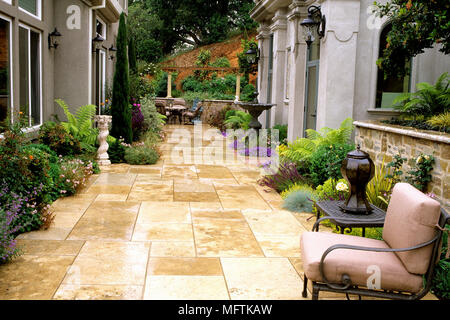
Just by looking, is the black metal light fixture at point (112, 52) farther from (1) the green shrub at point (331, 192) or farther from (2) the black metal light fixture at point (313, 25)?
(1) the green shrub at point (331, 192)

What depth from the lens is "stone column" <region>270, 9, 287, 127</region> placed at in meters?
14.0

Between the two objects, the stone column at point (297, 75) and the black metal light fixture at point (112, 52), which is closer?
the stone column at point (297, 75)

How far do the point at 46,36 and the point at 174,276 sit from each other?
7.21 metres

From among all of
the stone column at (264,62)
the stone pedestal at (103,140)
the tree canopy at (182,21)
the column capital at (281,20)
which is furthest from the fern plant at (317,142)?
the tree canopy at (182,21)

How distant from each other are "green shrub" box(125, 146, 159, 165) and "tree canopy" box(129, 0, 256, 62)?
2731cm

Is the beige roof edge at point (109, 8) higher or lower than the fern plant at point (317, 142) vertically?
higher

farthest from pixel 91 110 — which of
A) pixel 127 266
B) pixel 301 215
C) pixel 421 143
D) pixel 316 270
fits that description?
pixel 316 270

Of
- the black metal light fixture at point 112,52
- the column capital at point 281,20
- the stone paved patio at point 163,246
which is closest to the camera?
the stone paved patio at point 163,246

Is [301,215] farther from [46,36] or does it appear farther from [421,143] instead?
[46,36]

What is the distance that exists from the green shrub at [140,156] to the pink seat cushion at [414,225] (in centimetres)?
761

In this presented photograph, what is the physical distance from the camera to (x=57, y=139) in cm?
885

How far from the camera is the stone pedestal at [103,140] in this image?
10.2 meters

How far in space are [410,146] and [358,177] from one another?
5.88ft

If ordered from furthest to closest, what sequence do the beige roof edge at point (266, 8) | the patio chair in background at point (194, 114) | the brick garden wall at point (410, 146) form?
the patio chair in background at point (194, 114) → the beige roof edge at point (266, 8) → the brick garden wall at point (410, 146)
